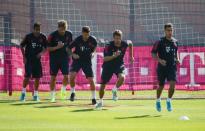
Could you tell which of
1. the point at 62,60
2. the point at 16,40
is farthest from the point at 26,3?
the point at 62,60

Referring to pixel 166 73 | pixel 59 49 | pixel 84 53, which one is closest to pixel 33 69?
pixel 59 49

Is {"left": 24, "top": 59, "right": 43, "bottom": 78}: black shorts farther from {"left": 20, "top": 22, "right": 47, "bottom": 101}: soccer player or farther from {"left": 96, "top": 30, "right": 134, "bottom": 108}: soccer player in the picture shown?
{"left": 96, "top": 30, "right": 134, "bottom": 108}: soccer player

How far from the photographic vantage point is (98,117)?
13.3 meters

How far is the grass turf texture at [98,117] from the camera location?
1148 cm

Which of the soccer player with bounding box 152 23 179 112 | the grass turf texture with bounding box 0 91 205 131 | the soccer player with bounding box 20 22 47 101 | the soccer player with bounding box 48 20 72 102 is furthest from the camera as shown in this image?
the soccer player with bounding box 20 22 47 101

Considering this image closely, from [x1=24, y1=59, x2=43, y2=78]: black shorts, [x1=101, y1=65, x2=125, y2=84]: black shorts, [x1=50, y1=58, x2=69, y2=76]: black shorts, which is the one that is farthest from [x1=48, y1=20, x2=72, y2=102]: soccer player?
[x1=101, y1=65, x2=125, y2=84]: black shorts

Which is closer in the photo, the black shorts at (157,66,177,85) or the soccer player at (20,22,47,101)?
the black shorts at (157,66,177,85)

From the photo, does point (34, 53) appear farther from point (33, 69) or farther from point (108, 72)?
point (108, 72)

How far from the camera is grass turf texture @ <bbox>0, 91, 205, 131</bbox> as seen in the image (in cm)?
1148

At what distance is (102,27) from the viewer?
27438mm

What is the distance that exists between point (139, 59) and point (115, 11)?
9.91ft

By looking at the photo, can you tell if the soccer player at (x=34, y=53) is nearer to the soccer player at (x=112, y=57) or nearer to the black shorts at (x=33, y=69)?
the black shorts at (x=33, y=69)

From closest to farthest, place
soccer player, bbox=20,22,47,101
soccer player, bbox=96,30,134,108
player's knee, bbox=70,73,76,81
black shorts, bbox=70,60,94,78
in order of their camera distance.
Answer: soccer player, bbox=96,30,134,108, black shorts, bbox=70,60,94,78, player's knee, bbox=70,73,76,81, soccer player, bbox=20,22,47,101

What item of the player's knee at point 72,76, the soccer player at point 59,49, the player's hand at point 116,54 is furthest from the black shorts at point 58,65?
the player's hand at point 116,54
